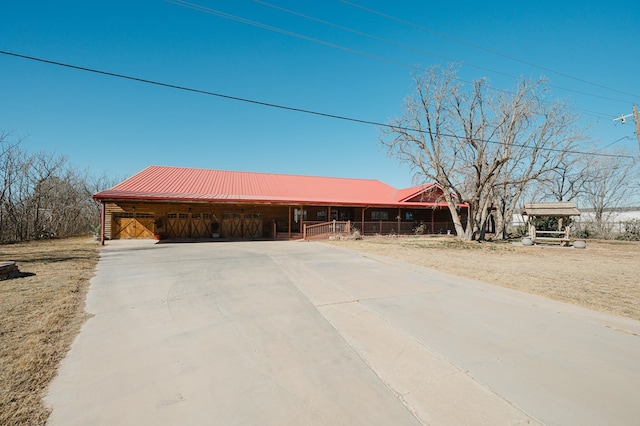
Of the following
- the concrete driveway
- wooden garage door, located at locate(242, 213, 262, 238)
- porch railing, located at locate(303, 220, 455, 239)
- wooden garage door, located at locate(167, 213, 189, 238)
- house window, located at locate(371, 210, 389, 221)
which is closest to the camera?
the concrete driveway

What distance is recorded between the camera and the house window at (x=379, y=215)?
81.0ft

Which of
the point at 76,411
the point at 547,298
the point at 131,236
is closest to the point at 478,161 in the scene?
the point at 547,298

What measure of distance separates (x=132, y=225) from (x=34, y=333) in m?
16.7

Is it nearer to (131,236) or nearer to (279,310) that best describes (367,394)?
(279,310)

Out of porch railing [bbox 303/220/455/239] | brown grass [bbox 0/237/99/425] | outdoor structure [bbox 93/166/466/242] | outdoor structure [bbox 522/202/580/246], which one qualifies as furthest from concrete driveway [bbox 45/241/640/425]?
outdoor structure [bbox 522/202/580/246]

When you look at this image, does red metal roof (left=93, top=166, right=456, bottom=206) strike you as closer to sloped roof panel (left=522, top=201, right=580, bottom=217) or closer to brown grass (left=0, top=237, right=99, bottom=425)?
sloped roof panel (left=522, top=201, right=580, bottom=217)

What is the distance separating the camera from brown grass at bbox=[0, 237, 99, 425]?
7.80ft

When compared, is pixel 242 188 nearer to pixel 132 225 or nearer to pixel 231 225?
pixel 231 225

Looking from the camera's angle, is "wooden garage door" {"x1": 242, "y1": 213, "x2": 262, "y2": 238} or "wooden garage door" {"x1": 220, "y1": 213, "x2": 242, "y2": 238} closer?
"wooden garage door" {"x1": 220, "y1": 213, "x2": 242, "y2": 238}

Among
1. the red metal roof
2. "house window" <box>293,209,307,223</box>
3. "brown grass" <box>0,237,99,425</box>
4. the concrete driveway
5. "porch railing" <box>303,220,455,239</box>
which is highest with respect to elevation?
the red metal roof

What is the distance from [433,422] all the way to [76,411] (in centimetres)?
302

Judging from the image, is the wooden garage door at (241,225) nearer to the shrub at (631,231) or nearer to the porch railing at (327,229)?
the porch railing at (327,229)

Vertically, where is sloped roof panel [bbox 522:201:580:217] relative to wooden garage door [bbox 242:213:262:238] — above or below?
above

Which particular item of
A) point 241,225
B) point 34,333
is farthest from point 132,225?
point 34,333
